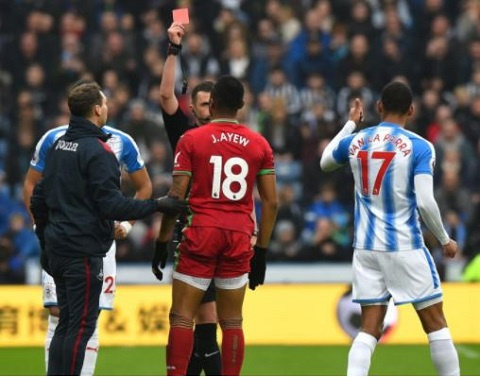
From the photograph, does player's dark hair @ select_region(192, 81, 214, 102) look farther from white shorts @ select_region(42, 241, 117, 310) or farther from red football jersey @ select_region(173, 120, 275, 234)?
white shorts @ select_region(42, 241, 117, 310)

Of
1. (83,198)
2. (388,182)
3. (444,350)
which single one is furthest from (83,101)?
(444,350)

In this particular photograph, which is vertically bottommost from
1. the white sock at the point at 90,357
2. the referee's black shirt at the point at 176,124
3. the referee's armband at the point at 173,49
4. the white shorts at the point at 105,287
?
the white sock at the point at 90,357

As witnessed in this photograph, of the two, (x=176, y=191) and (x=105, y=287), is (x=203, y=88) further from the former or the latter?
(x=105, y=287)

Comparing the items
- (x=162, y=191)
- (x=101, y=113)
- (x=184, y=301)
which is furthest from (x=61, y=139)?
(x=162, y=191)

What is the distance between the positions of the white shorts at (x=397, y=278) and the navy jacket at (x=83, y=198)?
1560 millimetres

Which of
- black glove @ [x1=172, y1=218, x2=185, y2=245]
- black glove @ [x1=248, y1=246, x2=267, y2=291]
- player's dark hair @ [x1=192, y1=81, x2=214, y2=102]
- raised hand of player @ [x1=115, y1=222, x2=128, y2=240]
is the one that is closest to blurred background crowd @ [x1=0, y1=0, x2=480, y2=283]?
raised hand of player @ [x1=115, y1=222, x2=128, y2=240]

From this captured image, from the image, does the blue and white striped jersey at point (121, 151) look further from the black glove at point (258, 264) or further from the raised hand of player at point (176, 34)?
the black glove at point (258, 264)

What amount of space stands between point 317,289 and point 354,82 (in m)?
4.45

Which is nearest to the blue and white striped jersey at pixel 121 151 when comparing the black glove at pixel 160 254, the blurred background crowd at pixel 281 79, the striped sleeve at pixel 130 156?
the striped sleeve at pixel 130 156

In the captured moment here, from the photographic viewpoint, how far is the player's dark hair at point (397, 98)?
29.9 feet

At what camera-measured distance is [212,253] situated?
8828 mm

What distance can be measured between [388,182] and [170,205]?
59.1 inches

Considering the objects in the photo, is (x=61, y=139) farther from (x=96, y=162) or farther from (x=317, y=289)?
(x=317, y=289)

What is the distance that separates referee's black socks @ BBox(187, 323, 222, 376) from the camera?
9461 millimetres
